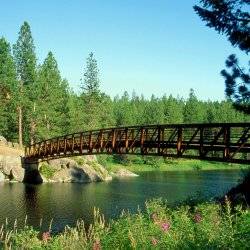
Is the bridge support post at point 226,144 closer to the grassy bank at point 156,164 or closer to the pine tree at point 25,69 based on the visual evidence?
the pine tree at point 25,69

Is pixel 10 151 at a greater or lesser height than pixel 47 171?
greater

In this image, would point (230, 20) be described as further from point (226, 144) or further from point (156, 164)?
point (156, 164)

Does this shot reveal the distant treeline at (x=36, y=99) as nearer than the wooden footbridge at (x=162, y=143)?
No

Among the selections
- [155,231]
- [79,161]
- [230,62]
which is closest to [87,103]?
[79,161]

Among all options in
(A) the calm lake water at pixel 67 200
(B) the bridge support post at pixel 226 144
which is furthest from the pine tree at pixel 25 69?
(B) the bridge support post at pixel 226 144

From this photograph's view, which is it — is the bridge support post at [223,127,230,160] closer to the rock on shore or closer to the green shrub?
the rock on shore

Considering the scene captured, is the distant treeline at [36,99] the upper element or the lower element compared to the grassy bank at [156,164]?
upper

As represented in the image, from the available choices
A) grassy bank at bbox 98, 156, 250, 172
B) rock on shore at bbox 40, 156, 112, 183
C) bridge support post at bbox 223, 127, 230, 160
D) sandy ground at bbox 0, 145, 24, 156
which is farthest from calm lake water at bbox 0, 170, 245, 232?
grassy bank at bbox 98, 156, 250, 172

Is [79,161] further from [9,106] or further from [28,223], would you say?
[28,223]

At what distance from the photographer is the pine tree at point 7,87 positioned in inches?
2458

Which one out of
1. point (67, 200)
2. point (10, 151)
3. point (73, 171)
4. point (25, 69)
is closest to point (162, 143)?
point (67, 200)

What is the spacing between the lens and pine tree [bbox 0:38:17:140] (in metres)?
62.4

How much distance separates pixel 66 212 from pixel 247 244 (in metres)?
23.4

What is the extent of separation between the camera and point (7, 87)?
63.2 m
